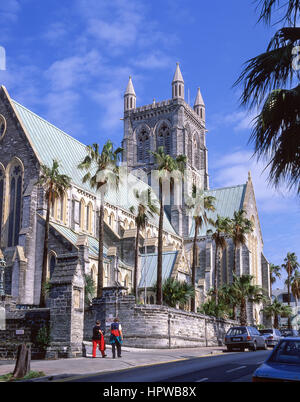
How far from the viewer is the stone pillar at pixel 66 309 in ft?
69.2

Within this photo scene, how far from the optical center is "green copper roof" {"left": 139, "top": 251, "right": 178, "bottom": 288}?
48.2 m

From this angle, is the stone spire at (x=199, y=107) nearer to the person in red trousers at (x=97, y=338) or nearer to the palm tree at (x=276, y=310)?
the palm tree at (x=276, y=310)

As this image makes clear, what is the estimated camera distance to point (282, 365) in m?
8.91

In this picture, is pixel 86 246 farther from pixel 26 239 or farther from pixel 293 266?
pixel 293 266

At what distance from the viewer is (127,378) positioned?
1322 centimetres

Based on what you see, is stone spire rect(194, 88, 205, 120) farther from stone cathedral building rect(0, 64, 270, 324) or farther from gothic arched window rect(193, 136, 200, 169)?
stone cathedral building rect(0, 64, 270, 324)

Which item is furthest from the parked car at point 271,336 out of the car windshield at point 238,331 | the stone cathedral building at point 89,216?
the stone cathedral building at point 89,216

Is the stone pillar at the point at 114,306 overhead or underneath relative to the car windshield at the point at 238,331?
overhead

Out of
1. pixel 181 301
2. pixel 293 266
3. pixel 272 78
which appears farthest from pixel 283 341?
pixel 293 266

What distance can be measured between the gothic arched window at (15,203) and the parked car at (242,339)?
19872 mm

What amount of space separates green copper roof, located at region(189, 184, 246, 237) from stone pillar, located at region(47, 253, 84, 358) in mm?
46413

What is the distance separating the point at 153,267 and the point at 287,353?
40530mm

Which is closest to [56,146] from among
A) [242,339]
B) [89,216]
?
[89,216]

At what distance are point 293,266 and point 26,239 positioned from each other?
6189cm
